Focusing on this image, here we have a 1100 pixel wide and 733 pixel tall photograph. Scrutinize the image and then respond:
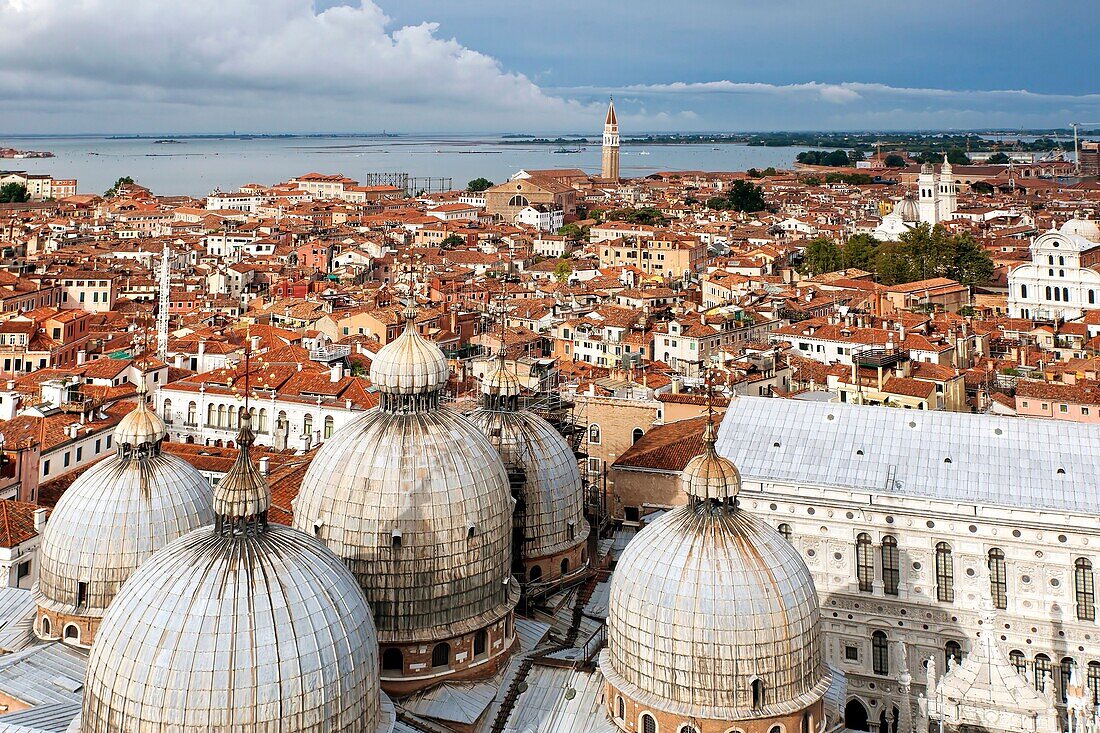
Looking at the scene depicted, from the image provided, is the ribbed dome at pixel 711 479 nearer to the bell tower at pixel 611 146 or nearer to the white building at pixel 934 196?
the white building at pixel 934 196

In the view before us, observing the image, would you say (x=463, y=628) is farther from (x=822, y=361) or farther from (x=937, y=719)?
(x=822, y=361)

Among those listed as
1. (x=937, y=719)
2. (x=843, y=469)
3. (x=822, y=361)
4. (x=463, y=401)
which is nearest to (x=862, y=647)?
(x=843, y=469)

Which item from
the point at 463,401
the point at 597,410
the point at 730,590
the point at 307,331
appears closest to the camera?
the point at 730,590

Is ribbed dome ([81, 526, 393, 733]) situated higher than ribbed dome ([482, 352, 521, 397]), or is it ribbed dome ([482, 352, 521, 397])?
ribbed dome ([482, 352, 521, 397])

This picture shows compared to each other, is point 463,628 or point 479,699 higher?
point 463,628

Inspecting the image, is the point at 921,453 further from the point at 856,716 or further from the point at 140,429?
the point at 140,429

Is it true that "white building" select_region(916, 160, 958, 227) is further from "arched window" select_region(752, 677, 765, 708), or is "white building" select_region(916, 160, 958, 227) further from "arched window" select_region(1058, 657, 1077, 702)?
"arched window" select_region(752, 677, 765, 708)

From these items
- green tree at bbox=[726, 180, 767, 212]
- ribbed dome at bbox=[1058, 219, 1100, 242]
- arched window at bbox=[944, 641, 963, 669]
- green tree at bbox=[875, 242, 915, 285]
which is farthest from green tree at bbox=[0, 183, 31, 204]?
arched window at bbox=[944, 641, 963, 669]
